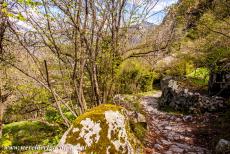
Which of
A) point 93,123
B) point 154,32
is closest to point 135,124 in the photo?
point 93,123

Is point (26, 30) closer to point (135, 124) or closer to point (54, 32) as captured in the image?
point (54, 32)

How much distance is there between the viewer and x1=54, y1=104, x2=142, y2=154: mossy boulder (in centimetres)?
479

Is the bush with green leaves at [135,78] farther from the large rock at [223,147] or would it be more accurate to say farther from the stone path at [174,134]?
the large rock at [223,147]

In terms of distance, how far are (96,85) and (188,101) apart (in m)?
5.48

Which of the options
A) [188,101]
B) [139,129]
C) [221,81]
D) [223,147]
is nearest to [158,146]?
[139,129]

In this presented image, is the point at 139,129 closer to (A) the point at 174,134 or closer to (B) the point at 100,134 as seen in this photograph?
(A) the point at 174,134

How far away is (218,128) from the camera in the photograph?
28.1 ft

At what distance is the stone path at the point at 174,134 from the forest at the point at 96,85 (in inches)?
1.2

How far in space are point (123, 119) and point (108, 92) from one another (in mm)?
2757

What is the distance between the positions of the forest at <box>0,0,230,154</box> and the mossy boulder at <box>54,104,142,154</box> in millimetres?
18

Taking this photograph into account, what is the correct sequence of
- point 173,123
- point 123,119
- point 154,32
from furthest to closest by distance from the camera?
point 154,32, point 173,123, point 123,119

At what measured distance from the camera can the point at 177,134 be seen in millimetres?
8375

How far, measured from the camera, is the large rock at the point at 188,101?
10.6 metres

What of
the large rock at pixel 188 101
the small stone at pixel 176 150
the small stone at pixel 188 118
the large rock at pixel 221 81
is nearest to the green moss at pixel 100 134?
the small stone at pixel 176 150
